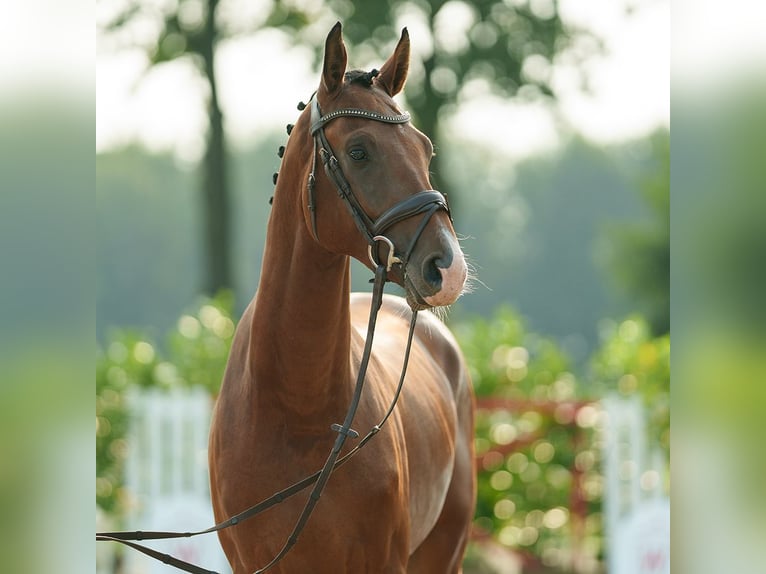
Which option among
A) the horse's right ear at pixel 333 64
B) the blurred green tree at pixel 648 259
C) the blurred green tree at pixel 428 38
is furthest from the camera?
the blurred green tree at pixel 648 259

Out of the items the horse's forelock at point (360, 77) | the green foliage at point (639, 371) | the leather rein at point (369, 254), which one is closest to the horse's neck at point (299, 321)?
the leather rein at point (369, 254)

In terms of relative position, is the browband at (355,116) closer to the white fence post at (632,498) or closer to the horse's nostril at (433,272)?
the horse's nostril at (433,272)

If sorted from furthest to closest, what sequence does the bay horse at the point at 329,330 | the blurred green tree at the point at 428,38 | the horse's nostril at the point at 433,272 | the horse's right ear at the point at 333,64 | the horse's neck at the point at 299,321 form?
the blurred green tree at the point at 428,38
the horse's neck at the point at 299,321
the horse's right ear at the point at 333,64
the bay horse at the point at 329,330
the horse's nostril at the point at 433,272

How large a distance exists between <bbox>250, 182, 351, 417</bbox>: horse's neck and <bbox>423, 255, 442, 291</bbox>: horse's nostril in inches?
18.6

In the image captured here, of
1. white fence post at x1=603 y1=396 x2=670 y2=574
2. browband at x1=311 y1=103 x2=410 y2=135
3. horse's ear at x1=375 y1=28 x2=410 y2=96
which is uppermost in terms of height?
horse's ear at x1=375 y1=28 x2=410 y2=96

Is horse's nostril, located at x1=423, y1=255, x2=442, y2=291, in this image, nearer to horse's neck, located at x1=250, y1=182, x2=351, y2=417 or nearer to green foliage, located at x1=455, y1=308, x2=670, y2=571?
horse's neck, located at x1=250, y1=182, x2=351, y2=417

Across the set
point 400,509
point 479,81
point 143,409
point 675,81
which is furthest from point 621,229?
point 675,81

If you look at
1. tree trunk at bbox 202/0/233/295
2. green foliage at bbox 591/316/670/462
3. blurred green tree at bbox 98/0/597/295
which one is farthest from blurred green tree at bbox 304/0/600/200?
green foliage at bbox 591/316/670/462

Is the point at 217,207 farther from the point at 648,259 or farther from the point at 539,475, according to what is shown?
the point at 648,259

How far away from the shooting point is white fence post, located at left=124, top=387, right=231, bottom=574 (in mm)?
7352

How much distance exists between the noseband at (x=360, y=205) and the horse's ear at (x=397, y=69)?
216mm

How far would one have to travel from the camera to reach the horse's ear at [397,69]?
2848 millimetres

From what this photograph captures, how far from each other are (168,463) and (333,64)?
17.9ft

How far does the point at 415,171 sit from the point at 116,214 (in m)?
31.7
